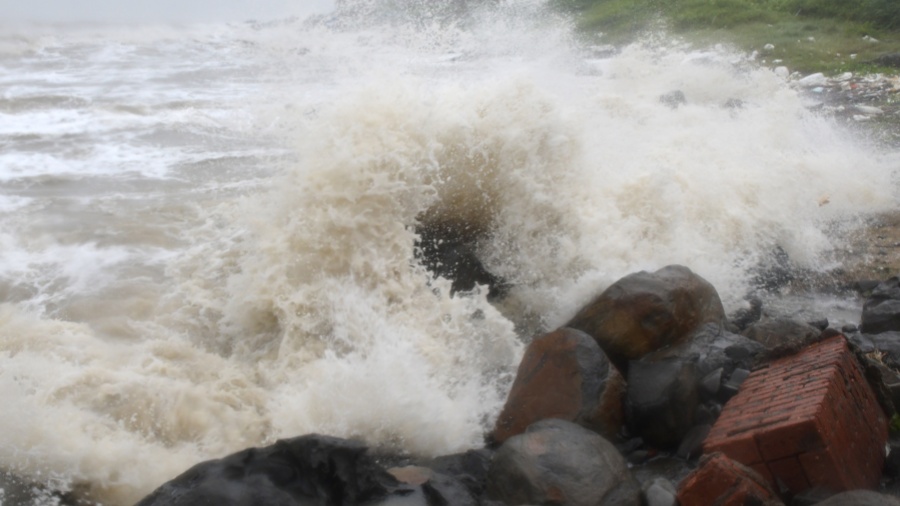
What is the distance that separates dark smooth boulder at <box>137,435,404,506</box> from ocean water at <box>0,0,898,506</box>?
0.85 meters

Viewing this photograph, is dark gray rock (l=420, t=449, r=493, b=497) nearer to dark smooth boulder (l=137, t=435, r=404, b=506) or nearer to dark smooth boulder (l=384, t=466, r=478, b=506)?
dark smooth boulder (l=384, t=466, r=478, b=506)

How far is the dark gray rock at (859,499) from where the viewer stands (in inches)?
103

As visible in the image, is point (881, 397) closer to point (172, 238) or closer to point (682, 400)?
point (682, 400)

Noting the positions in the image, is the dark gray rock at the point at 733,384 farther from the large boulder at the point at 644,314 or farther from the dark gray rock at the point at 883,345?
the dark gray rock at the point at 883,345

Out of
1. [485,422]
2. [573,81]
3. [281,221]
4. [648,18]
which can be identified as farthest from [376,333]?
[648,18]

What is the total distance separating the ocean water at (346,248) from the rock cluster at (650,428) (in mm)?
547

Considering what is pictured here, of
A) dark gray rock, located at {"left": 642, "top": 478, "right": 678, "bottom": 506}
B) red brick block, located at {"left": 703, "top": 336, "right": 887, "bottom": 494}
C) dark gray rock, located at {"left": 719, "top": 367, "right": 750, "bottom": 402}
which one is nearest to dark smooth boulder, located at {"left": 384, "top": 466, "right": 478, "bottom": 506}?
dark gray rock, located at {"left": 642, "top": 478, "right": 678, "bottom": 506}

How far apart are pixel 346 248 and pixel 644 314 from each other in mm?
2070

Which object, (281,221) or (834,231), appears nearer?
(281,221)

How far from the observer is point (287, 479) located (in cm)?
288

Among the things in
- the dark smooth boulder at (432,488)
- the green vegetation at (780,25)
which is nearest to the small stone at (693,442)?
the dark smooth boulder at (432,488)

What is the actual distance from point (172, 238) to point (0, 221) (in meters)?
1.66

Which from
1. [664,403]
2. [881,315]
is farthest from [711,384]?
[881,315]

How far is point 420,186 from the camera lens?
5668 millimetres
